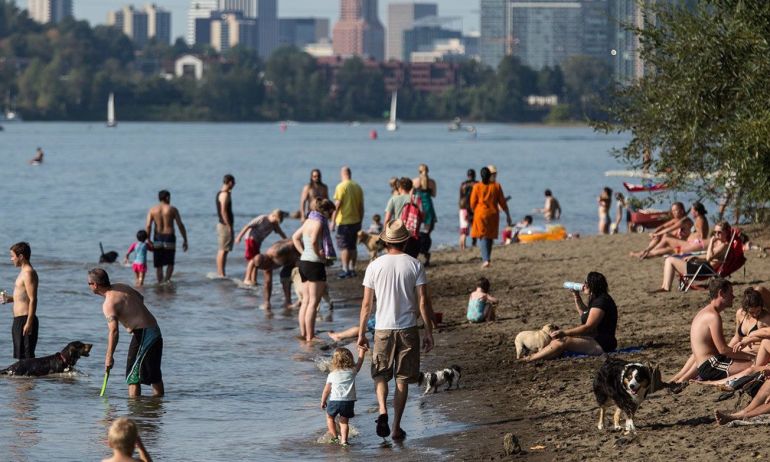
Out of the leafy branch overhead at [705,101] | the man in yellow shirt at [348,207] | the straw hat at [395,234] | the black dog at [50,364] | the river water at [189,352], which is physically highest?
the leafy branch overhead at [705,101]

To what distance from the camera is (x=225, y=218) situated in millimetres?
22094

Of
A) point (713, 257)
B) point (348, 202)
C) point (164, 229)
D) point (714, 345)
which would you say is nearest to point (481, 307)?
point (713, 257)

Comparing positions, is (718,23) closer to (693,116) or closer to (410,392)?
(693,116)

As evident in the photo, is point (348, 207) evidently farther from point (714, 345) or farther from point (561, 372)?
point (714, 345)

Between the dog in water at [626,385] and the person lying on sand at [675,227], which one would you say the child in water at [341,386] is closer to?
the dog in water at [626,385]

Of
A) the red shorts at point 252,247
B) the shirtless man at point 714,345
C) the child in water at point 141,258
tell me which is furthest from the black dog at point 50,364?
the child in water at point 141,258

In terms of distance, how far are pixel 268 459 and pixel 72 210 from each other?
133 feet

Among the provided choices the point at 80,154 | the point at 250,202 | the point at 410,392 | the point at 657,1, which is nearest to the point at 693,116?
the point at 657,1

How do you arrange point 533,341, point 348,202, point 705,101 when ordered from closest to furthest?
point 533,341
point 705,101
point 348,202

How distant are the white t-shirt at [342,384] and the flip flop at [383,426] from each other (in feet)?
0.90

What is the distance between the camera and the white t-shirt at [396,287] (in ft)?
35.4

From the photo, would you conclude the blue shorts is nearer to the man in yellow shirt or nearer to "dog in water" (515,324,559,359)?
"dog in water" (515,324,559,359)

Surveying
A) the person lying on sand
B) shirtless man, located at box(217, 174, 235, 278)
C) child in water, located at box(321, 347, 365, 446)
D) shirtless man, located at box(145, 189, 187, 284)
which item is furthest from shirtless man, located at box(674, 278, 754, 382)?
shirtless man, located at box(145, 189, 187, 284)

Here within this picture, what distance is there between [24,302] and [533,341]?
4984 millimetres
